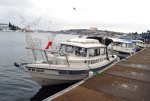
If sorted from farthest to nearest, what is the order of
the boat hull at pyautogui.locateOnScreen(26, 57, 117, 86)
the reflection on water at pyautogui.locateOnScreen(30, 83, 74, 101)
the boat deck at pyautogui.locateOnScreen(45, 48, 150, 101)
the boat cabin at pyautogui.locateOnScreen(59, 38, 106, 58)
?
the boat cabin at pyautogui.locateOnScreen(59, 38, 106, 58), the reflection on water at pyautogui.locateOnScreen(30, 83, 74, 101), the boat hull at pyautogui.locateOnScreen(26, 57, 117, 86), the boat deck at pyautogui.locateOnScreen(45, 48, 150, 101)

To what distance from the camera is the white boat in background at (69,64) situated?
11.8 m

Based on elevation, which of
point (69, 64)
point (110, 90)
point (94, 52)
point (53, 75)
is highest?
point (94, 52)

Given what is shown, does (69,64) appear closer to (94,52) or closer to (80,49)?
(80,49)

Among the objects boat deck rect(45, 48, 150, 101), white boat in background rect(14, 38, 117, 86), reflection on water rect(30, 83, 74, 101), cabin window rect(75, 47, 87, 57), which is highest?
cabin window rect(75, 47, 87, 57)

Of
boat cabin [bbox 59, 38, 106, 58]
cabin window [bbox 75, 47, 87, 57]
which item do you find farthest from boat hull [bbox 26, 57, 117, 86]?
boat cabin [bbox 59, 38, 106, 58]

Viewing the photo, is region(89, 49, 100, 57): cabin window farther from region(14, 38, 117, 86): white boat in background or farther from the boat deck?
the boat deck

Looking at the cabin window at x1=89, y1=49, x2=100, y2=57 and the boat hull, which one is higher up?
the cabin window at x1=89, y1=49, x2=100, y2=57

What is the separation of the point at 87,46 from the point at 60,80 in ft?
11.3

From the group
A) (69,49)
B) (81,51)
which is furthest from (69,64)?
(69,49)

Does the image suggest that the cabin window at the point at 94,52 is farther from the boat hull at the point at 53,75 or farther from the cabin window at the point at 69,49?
the boat hull at the point at 53,75

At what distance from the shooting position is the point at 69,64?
12.7m

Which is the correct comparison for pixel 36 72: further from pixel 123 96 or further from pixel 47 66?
pixel 123 96

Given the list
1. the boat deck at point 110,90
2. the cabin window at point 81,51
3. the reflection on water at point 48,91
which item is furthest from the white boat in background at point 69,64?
the boat deck at point 110,90

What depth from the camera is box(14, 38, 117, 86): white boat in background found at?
11.8 m
